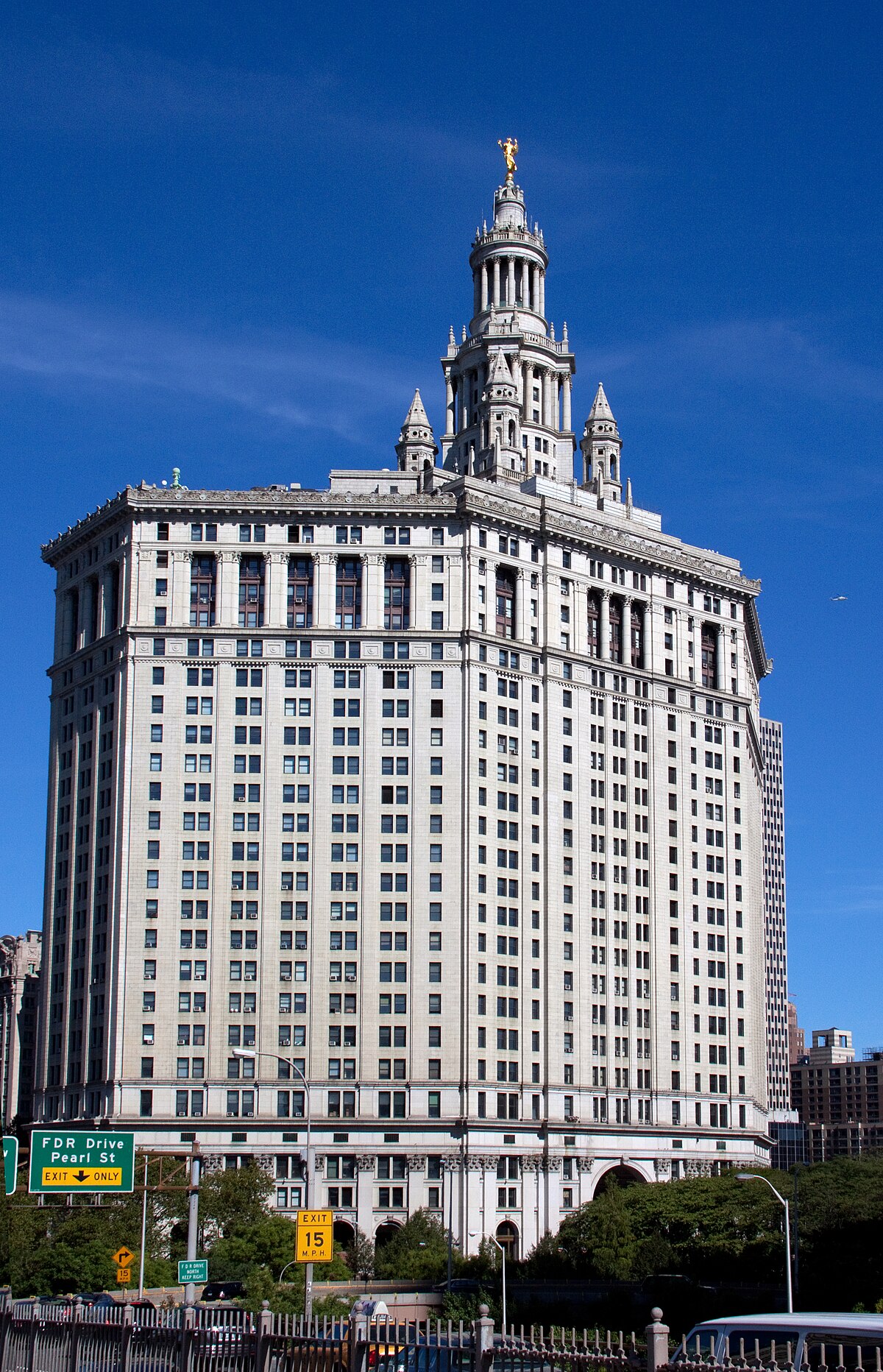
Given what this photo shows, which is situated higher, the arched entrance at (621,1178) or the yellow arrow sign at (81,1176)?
the yellow arrow sign at (81,1176)

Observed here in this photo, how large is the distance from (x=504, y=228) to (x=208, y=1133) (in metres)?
106

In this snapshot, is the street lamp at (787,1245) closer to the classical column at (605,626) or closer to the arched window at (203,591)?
the classical column at (605,626)

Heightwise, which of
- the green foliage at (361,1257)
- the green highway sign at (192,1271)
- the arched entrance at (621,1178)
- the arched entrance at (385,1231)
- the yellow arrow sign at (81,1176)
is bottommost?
the green foliage at (361,1257)

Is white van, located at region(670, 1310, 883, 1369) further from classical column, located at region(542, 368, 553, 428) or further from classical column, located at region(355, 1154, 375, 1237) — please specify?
classical column, located at region(542, 368, 553, 428)

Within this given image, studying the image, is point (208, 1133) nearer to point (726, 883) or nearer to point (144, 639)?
point (144, 639)

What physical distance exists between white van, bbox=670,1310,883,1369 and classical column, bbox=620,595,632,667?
137m

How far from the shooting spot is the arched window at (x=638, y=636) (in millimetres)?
171913

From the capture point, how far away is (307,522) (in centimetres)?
15975

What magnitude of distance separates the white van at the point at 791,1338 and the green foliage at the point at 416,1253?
96278mm

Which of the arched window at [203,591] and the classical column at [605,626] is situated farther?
the classical column at [605,626]

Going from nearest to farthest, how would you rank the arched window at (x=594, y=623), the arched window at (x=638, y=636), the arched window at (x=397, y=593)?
the arched window at (x=397, y=593)
the arched window at (x=594, y=623)
the arched window at (x=638, y=636)

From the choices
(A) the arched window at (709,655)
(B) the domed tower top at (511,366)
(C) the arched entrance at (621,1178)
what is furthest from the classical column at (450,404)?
(C) the arched entrance at (621,1178)

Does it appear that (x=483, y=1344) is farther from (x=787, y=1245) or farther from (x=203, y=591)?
(x=203, y=591)

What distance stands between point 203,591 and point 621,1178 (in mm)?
66805
